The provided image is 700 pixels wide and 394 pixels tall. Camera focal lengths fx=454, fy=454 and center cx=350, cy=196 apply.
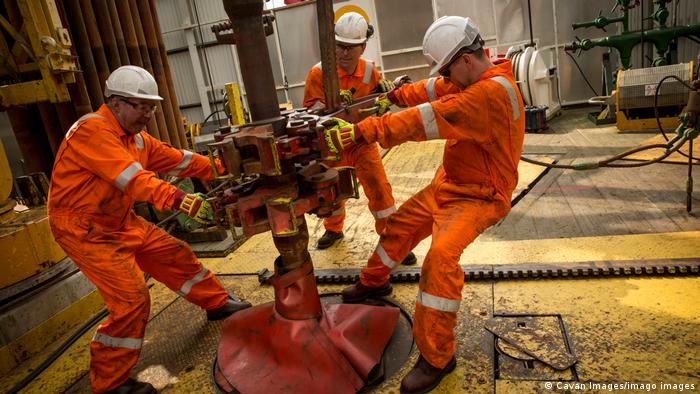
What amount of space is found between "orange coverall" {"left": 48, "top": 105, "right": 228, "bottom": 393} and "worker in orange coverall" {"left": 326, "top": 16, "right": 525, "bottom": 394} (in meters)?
1.25

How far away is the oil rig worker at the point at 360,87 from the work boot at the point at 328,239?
0.53 metres

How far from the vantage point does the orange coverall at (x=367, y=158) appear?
3.68m

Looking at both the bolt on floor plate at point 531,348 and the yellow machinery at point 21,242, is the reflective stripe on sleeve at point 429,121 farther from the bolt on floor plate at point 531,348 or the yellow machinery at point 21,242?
the yellow machinery at point 21,242

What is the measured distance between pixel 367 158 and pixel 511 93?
151 centimetres

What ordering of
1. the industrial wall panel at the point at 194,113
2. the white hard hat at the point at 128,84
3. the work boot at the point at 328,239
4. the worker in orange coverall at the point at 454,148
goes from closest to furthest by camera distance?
1. the worker in orange coverall at the point at 454,148
2. the white hard hat at the point at 128,84
3. the work boot at the point at 328,239
4. the industrial wall panel at the point at 194,113

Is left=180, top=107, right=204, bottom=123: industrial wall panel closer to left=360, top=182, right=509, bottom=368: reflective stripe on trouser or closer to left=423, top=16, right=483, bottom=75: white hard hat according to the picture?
left=360, top=182, right=509, bottom=368: reflective stripe on trouser

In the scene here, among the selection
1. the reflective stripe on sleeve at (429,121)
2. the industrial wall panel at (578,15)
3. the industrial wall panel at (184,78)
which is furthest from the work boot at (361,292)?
the industrial wall panel at (184,78)

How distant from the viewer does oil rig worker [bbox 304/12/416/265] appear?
143 inches

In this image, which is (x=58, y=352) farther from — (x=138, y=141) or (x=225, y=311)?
(x=138, y=141)

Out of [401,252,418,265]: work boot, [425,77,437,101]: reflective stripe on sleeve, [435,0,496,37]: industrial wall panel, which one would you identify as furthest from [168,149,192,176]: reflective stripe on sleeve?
[435,0,496,37]: industrial wall panel

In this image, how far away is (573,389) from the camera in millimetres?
2123

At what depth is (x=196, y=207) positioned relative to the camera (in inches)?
93.6

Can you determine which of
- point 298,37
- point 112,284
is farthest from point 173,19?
point 112,284

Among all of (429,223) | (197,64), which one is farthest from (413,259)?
(197,64)
